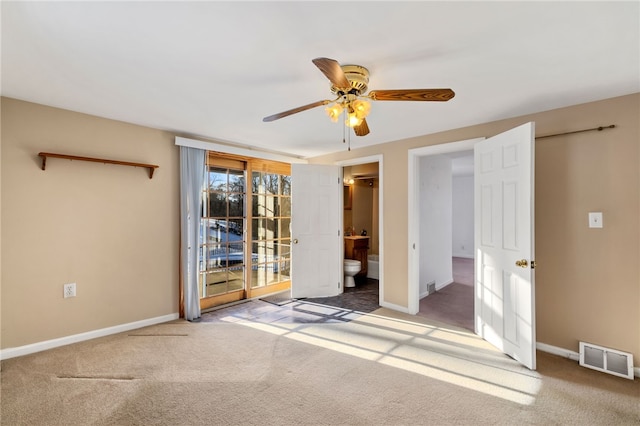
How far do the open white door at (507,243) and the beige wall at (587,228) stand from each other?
1.33ft

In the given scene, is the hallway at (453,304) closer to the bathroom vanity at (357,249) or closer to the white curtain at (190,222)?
the bathroom vanity at (357,249)

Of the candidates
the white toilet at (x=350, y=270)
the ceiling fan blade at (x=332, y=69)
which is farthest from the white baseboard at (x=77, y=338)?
the ceiling fan blade at (x=332, y=69)

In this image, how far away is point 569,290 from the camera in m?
2.66

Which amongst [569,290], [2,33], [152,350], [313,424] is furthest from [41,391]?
[569,290]

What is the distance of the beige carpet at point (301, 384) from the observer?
6.12 feet

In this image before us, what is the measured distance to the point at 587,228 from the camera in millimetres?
2566

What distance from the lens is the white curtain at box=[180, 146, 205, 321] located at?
357cm

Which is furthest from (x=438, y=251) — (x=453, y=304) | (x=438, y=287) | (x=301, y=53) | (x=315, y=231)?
(x=301, y=53)

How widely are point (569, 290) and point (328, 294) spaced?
2.98 metres

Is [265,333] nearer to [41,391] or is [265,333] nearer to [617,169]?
[41,391]

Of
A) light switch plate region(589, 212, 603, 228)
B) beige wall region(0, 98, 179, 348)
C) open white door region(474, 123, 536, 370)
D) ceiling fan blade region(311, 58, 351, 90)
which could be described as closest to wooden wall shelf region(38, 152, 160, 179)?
beige wall region(0, 98, 179, 348)

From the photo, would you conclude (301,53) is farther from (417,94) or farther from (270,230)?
(270,230)

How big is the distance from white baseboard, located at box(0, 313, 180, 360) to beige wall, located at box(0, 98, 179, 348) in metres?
0.04

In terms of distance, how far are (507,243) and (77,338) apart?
430 centimetres
